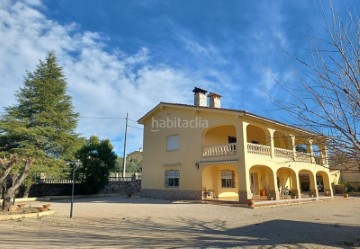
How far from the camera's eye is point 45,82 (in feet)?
84.5

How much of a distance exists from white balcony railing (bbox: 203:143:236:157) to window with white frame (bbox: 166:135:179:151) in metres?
3.11

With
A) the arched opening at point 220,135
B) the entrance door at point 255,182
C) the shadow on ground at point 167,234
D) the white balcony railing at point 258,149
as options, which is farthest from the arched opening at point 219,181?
the shadow on ground at point 167,234

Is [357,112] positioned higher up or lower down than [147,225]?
higher up

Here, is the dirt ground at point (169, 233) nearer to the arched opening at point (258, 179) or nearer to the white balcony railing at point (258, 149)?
the white balcony railing at point (258, 149)

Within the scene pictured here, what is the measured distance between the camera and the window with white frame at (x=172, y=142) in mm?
24163

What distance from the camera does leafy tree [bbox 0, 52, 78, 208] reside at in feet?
77.2

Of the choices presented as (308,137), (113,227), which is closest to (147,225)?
(113,227)

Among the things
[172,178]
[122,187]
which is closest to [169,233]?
[172,178]

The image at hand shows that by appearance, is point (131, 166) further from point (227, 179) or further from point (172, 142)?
point (227, 179)

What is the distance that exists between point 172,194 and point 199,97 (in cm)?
838

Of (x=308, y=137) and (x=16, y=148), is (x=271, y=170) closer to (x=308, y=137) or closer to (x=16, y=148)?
(x=308, y=137)

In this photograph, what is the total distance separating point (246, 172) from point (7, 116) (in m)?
19.4

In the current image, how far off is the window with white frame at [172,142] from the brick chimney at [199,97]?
3427 millimetres

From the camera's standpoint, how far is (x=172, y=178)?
2370 centimetres
